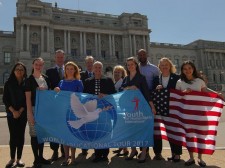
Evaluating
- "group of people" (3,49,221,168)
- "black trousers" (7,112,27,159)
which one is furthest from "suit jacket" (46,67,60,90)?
"black trousers" (7,112,27,159)

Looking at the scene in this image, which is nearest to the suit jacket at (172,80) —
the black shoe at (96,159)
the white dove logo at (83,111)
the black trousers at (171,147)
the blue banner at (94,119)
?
the blue banner at (94,119)

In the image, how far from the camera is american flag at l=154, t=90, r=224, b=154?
6211 millimetres

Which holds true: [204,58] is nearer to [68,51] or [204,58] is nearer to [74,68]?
[68,51]

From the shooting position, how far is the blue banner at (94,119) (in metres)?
6.32

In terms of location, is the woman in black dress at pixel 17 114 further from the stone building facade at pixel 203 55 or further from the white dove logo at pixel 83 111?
the stone building facade at pixel 203 55

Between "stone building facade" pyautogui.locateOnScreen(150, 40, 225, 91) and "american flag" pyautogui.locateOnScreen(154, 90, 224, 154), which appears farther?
"stone building facade" pyautogui.locateOnScreen(150, 40, 225, 91)

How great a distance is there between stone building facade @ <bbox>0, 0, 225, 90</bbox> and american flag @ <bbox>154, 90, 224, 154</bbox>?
143ft

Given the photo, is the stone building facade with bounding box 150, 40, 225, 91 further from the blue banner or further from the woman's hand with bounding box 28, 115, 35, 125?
the woman's hand with bounding box 28, 115, 35, 125

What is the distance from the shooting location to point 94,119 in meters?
6.45

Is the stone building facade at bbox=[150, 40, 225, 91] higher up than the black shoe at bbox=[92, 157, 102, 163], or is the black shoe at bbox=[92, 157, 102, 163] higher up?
the stone building facade at bbox=[150, 40, 225, 91]

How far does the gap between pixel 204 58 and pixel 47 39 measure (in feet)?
149

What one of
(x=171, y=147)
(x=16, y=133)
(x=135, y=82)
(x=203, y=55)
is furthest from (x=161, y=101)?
(x=203, y=55)

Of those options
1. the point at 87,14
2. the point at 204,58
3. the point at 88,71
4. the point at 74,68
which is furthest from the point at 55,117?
the point at 204,58

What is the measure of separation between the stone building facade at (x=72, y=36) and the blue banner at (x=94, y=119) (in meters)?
42.6
